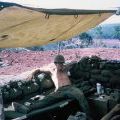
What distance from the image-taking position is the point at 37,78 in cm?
712

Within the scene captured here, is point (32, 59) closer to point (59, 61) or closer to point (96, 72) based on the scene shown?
point (96, 72)

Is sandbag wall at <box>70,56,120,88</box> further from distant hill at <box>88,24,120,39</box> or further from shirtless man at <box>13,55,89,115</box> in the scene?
distant hill at <box>88,24,120,39</box>

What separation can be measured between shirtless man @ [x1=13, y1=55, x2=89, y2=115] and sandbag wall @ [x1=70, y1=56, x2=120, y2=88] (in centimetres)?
47

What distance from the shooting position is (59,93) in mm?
6000

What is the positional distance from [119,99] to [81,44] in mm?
16579

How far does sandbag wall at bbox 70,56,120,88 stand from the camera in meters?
7.13

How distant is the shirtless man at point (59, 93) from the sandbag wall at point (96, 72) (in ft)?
1.53

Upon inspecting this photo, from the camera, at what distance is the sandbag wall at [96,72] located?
7.13 metres

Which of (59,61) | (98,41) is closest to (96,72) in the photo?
(59,61)

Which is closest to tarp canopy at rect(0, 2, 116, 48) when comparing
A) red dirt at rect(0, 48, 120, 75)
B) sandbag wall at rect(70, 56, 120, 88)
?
sandbag wall at rect(70, 56, 120, 88)

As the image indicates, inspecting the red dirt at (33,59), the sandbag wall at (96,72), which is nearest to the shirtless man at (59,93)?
the sandbag wall at (96,72)

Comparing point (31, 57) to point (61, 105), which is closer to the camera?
point (61, 105)

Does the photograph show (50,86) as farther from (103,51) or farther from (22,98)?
(103,51)

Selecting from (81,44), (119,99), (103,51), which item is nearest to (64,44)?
(81,44)
